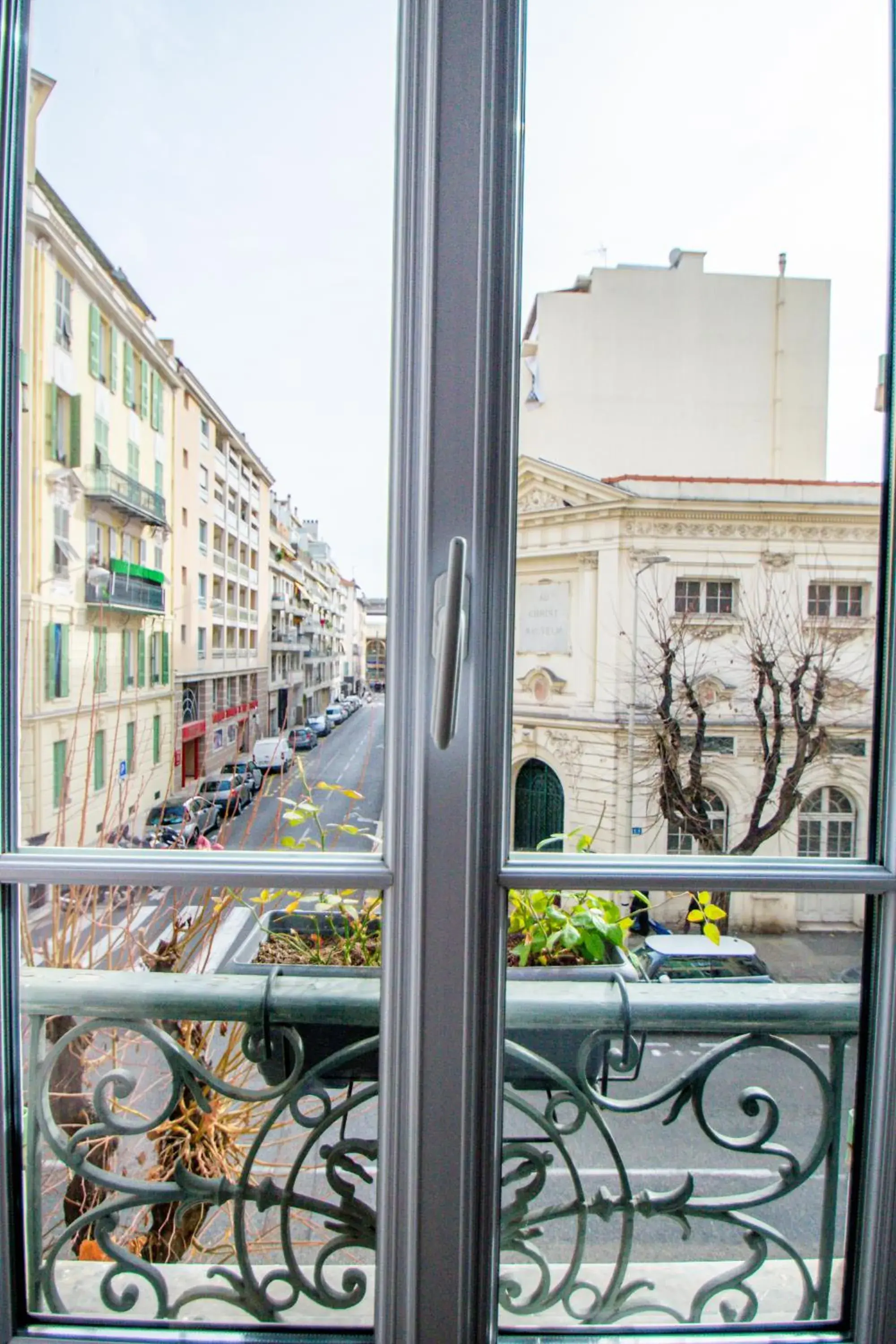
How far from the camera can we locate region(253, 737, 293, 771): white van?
1045mm

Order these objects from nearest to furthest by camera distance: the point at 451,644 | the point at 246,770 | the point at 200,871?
1. the point at 451,644
2. the point at 200,871
3. the point at 246,770

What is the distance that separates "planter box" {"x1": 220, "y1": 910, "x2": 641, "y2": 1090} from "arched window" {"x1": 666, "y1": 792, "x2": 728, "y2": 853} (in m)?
0.17

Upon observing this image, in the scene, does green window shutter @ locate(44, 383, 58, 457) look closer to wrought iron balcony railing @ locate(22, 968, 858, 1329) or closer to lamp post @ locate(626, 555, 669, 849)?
wrought iron balcony railing @ locate(22, 968, 858, 1329)

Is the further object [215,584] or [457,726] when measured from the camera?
[215,584]

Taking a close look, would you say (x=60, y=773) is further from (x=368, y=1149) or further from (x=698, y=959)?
(x=698, y=959)

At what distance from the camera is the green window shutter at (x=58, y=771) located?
99 cm

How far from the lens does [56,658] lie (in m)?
0.98

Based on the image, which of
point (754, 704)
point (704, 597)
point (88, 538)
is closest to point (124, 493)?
point (88, 538)

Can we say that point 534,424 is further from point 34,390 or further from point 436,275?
point 34,390

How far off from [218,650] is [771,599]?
77 centimetres

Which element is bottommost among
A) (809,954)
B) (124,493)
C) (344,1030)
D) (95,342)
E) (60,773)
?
(344,1030)

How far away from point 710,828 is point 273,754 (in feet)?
2.05

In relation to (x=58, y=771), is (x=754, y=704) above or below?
above

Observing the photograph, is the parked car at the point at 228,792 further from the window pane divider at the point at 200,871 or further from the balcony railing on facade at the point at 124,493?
the balcony railing on facade at the point at 124,493
